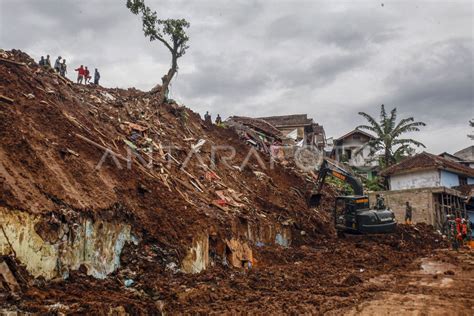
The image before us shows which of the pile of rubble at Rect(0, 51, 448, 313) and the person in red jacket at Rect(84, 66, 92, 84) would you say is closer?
the pile of rubble at Rect(0, 51, 448, 313)

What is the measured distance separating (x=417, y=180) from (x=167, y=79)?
59.1ft

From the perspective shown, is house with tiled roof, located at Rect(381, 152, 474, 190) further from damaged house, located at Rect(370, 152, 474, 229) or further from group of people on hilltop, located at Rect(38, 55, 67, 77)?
group of people on hilltop, located at Rect(38, 55, 67, 77)

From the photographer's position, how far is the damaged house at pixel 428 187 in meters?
20.1

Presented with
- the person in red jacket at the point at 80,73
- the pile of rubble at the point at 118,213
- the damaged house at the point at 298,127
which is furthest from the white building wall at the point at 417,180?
the person in red jacket at the point at 80,73

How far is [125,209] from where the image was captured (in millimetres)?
9141

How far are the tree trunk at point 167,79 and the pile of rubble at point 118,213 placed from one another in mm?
→ 2284

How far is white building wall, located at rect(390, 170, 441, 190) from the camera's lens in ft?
86.7

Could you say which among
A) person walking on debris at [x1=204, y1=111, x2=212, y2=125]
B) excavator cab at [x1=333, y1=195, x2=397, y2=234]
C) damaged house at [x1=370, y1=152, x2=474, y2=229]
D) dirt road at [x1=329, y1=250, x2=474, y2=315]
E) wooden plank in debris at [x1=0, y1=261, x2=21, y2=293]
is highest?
person walking on debris at [x1=204, y1=111, x2=212, y2=125]

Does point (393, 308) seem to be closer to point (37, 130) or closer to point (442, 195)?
point (37, 130)

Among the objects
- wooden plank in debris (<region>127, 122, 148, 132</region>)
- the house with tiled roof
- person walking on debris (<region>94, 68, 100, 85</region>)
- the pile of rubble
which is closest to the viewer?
the pile of rubble

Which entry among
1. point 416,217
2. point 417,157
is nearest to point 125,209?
point 416,217

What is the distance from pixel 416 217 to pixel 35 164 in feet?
59.6

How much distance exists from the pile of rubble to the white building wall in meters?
12.8

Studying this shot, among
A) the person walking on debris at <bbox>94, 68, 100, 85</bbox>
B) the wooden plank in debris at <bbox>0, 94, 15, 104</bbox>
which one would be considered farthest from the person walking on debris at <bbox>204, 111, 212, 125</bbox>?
the wooden plank in debris at <bbox>0, 94, 15, 104</bbox>
